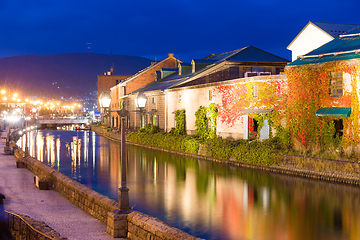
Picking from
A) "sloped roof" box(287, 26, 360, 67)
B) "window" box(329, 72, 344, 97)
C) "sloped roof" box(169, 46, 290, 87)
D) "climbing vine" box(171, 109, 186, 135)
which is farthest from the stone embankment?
"sloped roof" box(169, 46, 290, 87)

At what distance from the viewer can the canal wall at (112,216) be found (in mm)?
9461

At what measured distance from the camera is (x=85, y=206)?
1373 cm

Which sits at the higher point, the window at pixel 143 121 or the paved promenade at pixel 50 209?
the window at pixel 143 121

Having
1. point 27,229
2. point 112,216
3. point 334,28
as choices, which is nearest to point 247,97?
point 334,28

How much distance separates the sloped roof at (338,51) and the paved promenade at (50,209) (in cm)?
1708

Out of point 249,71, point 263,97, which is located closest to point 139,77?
point 249,71

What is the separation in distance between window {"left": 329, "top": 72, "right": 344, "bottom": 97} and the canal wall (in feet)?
52.4

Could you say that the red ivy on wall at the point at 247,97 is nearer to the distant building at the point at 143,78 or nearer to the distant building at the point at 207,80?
the distant building at the point at 207,80

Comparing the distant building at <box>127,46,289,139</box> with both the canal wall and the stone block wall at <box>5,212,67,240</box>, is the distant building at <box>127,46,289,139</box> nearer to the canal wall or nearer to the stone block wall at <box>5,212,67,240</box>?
the canal wall

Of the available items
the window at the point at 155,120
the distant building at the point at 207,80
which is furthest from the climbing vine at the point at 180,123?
the window at the point at 155,120

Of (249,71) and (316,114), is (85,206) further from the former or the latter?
(249,71)

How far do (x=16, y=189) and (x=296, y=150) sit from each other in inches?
618

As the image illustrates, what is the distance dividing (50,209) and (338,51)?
18.9 m

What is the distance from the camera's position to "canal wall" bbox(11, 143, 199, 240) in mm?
9461
